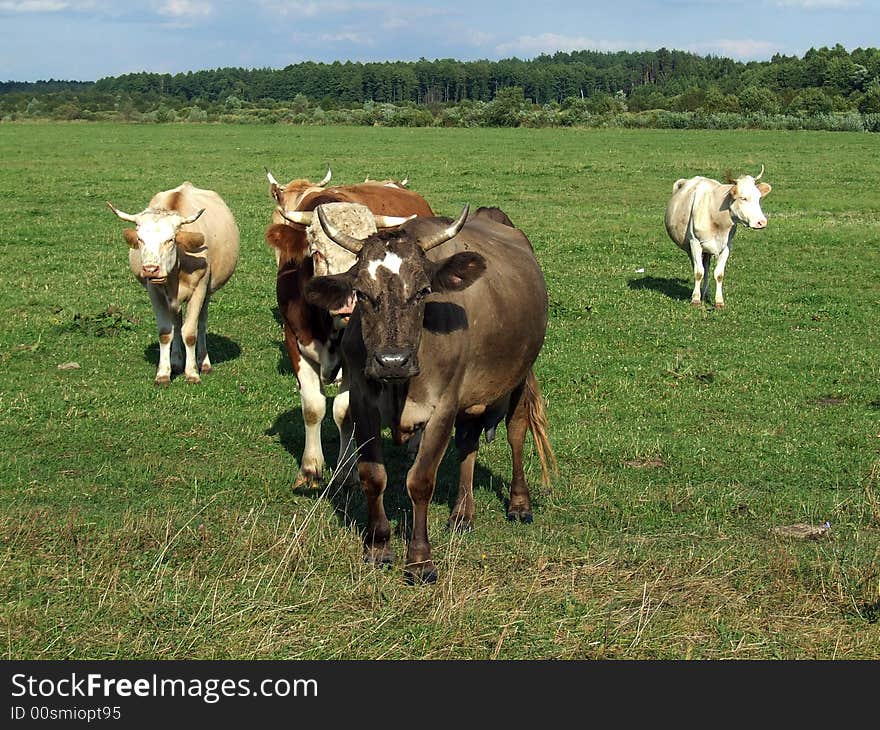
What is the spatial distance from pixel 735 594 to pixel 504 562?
1.29 meters

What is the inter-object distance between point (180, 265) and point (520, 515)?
5620mm

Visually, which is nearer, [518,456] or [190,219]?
[518,456]

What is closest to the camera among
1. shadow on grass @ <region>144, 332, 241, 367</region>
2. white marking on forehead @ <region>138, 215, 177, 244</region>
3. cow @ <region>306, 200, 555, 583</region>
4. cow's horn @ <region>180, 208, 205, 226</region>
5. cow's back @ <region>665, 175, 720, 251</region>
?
cow @ <region>306, 200, 555, 583</region>

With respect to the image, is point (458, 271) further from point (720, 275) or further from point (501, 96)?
point (501, 96)

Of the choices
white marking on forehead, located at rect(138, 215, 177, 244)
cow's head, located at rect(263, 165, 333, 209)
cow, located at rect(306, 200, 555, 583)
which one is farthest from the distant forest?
cow, located at rect(306, 200, 555, 583)

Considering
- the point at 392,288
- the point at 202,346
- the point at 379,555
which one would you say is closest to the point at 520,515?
the point at 379,555

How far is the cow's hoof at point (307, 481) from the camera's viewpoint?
8.55 metres

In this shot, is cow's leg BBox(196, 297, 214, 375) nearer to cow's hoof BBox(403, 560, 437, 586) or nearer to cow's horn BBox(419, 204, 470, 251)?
cow's horn BBox(419, 204, 470, 251)

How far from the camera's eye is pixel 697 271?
16906 millimetres

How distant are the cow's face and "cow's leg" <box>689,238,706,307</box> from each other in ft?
2.31

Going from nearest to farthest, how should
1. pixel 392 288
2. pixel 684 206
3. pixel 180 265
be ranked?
1. pixel 392 288
2. pixel 180 265
3. pixel 684 206

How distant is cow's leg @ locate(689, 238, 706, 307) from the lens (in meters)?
16.6

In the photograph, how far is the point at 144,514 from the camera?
23.7 ft

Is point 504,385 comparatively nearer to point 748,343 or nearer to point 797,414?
point 797,414
